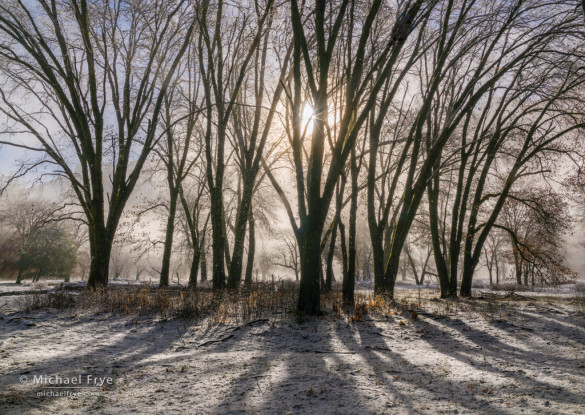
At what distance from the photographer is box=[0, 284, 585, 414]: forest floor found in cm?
260

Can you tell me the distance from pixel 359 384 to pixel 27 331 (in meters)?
5.35

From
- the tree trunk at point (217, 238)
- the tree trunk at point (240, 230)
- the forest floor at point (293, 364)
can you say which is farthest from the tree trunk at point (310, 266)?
the tree trunk at point (217, 238)

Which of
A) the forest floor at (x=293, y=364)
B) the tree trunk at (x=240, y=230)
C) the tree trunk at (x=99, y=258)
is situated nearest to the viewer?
the forest floor at (x=293, y=364)

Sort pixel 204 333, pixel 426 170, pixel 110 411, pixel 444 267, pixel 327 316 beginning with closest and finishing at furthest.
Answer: pixel 110 411
pixel 204 333
pixel 327 316
pixel 426 170
pixel 444 267

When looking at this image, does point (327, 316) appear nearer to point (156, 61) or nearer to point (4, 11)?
point (156, 61)

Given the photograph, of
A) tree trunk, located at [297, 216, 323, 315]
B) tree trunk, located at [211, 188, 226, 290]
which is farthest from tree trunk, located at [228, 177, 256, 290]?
tree trunk, located at [297, 216, 323, 315]

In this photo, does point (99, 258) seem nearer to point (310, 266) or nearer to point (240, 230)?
point (240, 230)

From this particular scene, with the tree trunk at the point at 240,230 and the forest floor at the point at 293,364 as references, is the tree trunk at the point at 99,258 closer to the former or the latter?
the forest floor at the point at 293,364

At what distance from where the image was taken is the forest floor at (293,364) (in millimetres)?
2600

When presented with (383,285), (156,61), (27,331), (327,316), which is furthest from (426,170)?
(156,61)

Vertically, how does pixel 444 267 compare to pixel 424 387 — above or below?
above

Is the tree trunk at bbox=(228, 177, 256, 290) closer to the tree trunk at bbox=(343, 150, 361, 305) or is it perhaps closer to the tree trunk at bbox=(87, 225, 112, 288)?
the tree trunk at bbox=(343, 150, 361, 305)

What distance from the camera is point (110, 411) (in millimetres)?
2516

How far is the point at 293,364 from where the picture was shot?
141 inches
